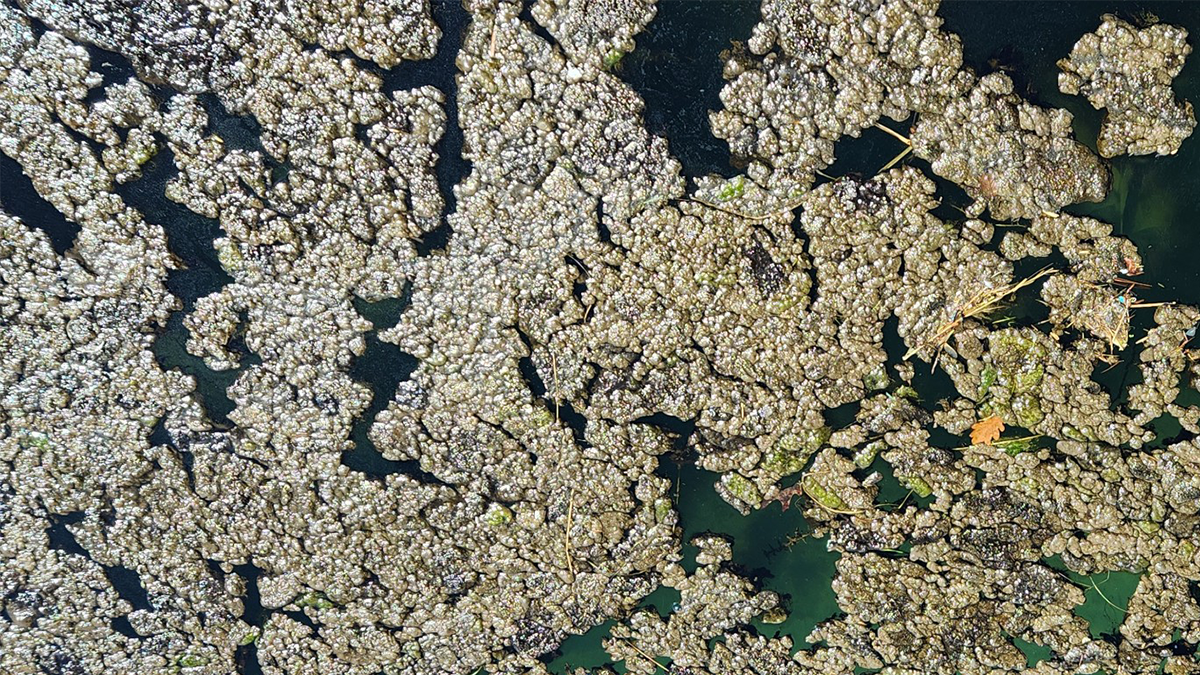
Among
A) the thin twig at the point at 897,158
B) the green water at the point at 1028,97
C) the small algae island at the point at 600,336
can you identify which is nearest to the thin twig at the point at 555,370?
the small algae island at the point at 600,336

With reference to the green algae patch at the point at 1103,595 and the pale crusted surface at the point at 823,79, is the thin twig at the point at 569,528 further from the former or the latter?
the green algae patch at the point at 1103,595

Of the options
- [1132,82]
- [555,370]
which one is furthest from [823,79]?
[555,370]

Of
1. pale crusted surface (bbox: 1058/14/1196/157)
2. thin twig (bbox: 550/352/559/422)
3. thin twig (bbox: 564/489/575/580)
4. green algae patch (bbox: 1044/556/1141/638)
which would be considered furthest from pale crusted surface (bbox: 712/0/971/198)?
green algae patch (bbox: 1044/556/1141/638)

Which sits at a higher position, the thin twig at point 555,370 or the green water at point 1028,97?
the green water at point 1028,97

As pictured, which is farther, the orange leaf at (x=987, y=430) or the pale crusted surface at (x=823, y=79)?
the orange leaf at (x=987, y=430)

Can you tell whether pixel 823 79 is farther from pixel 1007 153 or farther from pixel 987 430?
pixel 987 430

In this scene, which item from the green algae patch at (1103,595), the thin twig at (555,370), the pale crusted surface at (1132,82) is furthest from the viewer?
the green algae patch at (1103,595)

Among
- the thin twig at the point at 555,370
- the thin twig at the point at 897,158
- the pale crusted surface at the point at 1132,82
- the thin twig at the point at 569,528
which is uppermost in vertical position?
the pale crusted surface at the point at 1132,82
